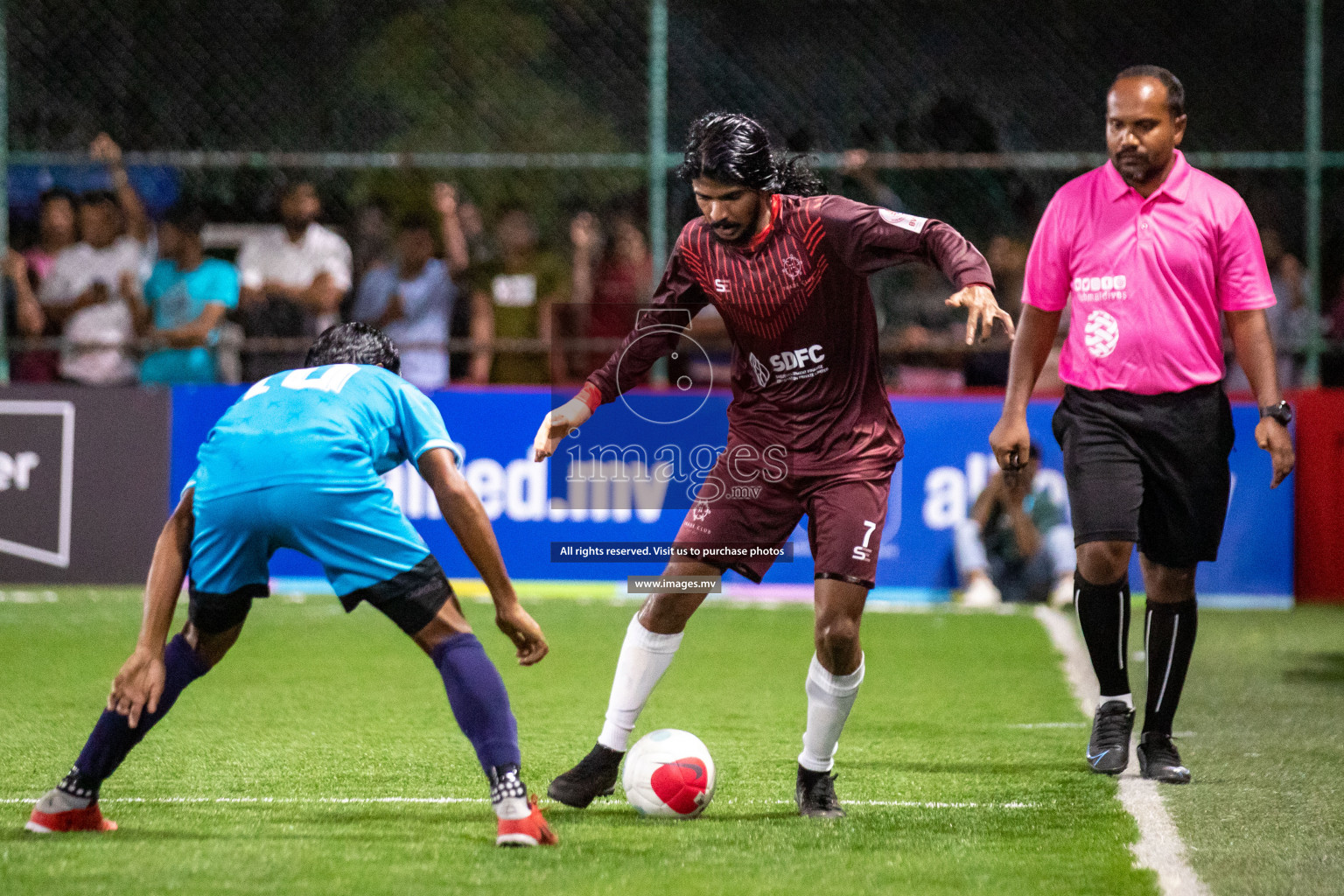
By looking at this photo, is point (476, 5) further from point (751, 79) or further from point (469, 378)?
point (469, 378)

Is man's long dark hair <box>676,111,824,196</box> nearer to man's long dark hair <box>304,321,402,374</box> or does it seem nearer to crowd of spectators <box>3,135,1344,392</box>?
man's long dark hair <box>304,321,402,374</box>

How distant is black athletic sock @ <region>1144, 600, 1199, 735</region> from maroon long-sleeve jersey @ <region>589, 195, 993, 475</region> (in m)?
1.20

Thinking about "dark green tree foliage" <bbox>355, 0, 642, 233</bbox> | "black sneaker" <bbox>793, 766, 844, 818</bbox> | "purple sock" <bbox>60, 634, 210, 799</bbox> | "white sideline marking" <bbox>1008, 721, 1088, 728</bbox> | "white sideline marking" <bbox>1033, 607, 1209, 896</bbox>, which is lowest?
"white sideline marking" <bbox>1008, 721, 1088, 728</bbox>

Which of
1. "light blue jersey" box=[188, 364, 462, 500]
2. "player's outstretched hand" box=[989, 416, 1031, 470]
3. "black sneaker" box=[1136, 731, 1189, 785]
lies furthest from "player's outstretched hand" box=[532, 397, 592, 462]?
"black sneaker" box=[1136, 731, 1189, 785]

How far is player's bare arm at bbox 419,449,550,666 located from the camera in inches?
168

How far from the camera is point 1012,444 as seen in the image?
5449 mm

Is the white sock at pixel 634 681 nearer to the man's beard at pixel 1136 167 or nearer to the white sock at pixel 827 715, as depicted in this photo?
the white sock at pixel 827 715

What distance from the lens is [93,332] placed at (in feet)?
38.7

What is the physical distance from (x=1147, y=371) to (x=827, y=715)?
1559mm

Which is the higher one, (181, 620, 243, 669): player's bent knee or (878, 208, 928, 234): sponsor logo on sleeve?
(878, 208, 928, 234): sponsor logo on sleeve

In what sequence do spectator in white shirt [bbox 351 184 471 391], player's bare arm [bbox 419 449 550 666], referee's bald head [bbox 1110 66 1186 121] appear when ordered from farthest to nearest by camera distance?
spectator in white shirt [bbox 351 184 471 391]
referee's bald head [bbox 1110 66 1186 121]
player's bare arm [bbox 419 449 550 666]

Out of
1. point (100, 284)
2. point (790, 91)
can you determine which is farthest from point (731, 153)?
point (790, 91)

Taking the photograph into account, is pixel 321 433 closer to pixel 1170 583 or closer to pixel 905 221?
pixel 905 221

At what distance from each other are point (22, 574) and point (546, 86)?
10.3 metres
